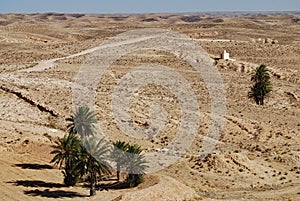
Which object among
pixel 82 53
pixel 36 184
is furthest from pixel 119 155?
pixel 82 53

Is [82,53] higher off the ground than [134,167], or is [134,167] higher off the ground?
[82,53]

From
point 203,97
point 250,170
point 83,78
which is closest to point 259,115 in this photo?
point 203,97

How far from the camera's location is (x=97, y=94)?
1907 inches

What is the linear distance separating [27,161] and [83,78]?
26403mm

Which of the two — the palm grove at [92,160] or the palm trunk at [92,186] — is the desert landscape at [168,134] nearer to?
the palm trunk at [92,186]

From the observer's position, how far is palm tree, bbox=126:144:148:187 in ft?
95.8

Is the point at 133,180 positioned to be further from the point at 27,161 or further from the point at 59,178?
the point at 27,161

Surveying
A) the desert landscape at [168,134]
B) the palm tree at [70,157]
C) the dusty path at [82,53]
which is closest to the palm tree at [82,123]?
the desert landscape at [168,134]

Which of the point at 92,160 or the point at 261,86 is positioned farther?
the point at 261,86

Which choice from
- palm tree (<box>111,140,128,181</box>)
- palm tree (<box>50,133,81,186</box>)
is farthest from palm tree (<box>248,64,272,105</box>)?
palm tree (<box>50,133,81,186</box>)

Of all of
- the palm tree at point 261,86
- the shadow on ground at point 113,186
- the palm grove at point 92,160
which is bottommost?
the shadow on ground at point 113,186

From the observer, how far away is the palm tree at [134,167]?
95.8 feet

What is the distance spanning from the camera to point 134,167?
97.1 ft

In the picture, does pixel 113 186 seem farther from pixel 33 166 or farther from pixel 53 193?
pixel 33 166
